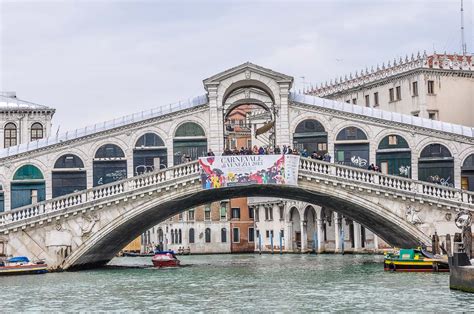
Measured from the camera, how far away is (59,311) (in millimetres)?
28312

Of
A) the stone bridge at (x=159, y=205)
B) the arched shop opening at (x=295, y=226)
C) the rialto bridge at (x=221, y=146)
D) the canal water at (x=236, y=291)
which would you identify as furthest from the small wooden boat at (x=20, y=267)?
the arched shop opening at (x=295, y=226)

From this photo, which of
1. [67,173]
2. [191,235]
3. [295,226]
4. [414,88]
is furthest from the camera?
[191,235]

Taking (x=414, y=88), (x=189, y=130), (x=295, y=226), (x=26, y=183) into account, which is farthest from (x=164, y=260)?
(x=295, y=226)

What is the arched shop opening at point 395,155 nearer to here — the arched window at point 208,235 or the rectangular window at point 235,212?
the arched window at point 208,235

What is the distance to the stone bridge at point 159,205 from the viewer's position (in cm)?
4269

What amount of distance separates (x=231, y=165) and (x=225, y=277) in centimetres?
502

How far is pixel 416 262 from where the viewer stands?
131 feet

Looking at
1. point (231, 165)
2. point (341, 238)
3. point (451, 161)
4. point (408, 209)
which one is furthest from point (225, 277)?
point (341, 238)

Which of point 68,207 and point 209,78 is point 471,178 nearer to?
point 209,78

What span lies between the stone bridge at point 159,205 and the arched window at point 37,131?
16200 mm

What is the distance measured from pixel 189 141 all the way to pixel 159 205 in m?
4.19

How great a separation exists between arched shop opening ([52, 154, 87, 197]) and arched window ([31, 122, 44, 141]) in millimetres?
13021

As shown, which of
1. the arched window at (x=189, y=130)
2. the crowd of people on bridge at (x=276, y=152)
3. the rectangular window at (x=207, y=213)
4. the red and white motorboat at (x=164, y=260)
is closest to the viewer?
the crowd of people on bridge at (x=276, y=152)

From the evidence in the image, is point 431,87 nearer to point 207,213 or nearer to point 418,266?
point 418,266
